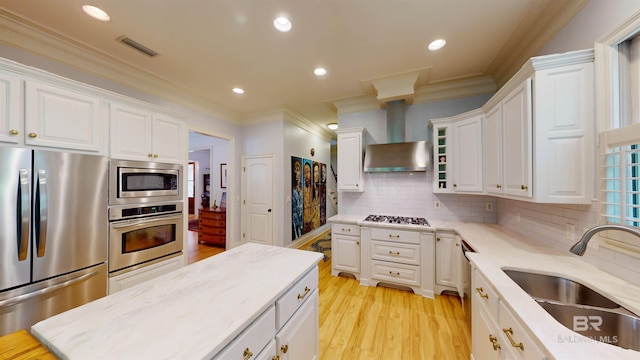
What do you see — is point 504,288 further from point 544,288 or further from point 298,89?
point 298,89

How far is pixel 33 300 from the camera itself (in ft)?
4.82

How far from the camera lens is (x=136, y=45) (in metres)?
2.16

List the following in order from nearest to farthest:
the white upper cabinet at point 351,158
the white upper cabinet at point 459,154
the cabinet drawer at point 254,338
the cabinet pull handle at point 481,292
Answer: the cabinet drawer at point 254,338 < the cabinet pull handle at point 481,292 < the white upper cabinet at point 459,154 < the white upper cabinet at point 351,158

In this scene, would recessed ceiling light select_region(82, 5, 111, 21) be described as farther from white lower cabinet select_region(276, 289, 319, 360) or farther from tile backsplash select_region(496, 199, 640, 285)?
tile backsplash select_region(496, 199, 640, 285)

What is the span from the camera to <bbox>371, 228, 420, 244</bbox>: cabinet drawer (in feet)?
8.71

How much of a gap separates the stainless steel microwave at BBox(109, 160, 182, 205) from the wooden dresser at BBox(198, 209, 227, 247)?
2.32 metres

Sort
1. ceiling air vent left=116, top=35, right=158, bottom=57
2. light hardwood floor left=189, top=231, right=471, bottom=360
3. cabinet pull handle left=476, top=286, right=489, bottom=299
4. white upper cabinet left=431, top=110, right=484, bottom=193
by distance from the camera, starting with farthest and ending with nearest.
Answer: white upper cabinet left=431, top=110, right=484, bottom=193 < ceiling air vent left=116, top=35, right=158, bottom=57 < light hardwood floor left=189, top=231, right=471, bottom=360 < cabinet pull handle left=476, top=286, right=489, bottom=299

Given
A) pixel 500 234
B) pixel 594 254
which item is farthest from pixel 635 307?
pixel 500 234

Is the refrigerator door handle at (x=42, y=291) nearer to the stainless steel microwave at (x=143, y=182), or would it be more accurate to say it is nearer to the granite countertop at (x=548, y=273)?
the stainless steel microwave at (x=143, y=182)

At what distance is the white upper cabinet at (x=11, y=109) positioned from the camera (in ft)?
4.66

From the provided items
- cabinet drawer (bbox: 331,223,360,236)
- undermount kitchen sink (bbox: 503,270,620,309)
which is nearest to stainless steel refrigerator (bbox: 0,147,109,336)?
cabinet drawer (bbox: 331,223,360,236)

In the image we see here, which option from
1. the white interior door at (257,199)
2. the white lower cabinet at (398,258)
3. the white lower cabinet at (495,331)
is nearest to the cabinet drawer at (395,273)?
the white lower cabinet at (398,258)

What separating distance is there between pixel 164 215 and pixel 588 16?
13.2 feet

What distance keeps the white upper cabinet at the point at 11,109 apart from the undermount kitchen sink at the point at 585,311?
3.25 metres
